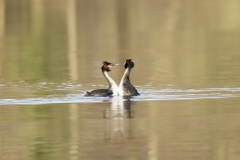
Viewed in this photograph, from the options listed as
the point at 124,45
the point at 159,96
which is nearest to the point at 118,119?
the point at 159,96

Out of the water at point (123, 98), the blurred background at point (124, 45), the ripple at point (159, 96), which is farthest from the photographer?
the blurred background at point (124, 45)

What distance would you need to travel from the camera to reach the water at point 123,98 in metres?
14.3

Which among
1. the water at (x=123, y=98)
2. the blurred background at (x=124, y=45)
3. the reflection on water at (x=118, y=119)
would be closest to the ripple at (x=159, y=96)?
the water at (x=123, y=98)

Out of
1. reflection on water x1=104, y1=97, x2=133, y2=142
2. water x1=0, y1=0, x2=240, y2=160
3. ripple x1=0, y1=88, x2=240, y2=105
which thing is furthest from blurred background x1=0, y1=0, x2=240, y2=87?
reflection on water x1=104, y1=97, x2=133, y2=142

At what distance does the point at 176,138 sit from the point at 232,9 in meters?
49.6

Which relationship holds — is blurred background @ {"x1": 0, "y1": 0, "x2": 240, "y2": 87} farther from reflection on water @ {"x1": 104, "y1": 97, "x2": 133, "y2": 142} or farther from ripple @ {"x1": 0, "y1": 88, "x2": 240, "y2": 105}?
reflection on water @ {"x1": 104, "y1": 97, "x2": 133, "y2": 142}

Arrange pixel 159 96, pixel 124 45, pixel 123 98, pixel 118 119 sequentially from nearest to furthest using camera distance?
pixel 118 119
pixel 159 96
pixel 123 98
pixel 124 45

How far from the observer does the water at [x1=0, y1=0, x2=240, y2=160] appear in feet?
46.9

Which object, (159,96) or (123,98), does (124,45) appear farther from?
(159,96)

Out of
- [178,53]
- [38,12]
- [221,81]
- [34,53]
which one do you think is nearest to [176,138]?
[221,81]

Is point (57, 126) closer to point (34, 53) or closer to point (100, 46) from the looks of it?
point (34, 53)

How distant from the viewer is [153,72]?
26.2m

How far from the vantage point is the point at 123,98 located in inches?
824

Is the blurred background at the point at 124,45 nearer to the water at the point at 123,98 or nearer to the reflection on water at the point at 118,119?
the water at the point at 123,98
